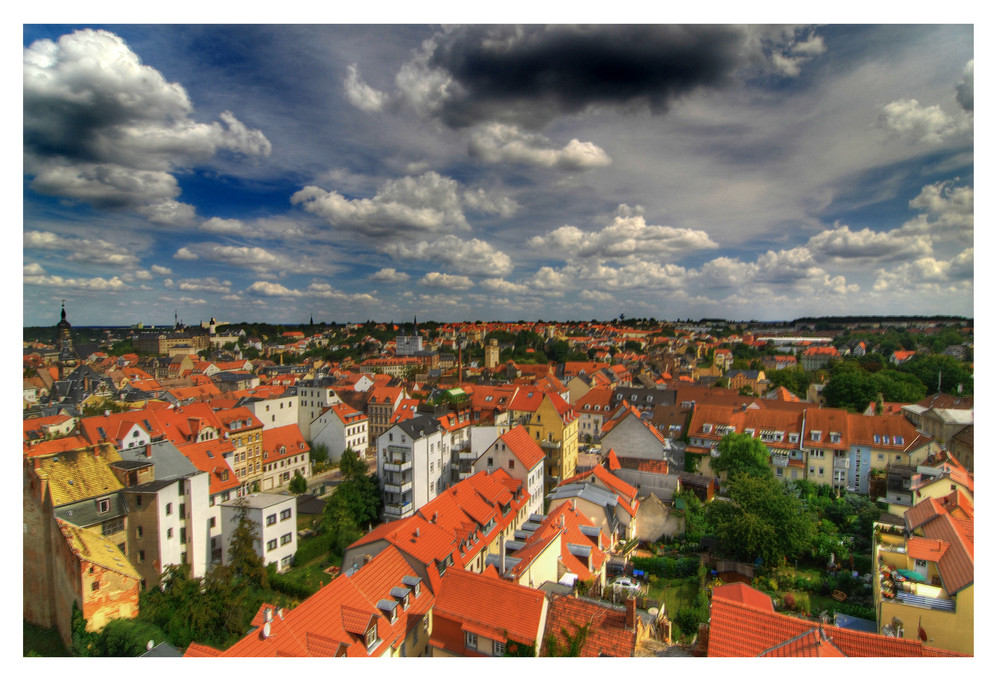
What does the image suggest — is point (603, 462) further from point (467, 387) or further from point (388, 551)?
point (467, 387)

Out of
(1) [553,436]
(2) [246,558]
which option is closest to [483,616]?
(2) [246,558]

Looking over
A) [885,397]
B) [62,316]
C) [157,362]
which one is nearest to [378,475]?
[62,316]

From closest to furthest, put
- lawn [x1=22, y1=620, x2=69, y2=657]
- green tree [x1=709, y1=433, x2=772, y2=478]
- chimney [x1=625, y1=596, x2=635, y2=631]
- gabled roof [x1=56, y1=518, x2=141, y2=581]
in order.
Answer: chimney [x1=625, y1=596, x2=635, y2=631] → lawn [x1=22, y1=620, x2=69, y2=657] → gabled roof [x1=56, y1=518, x2=141, y2=581] → green tree [x1=709, y1=433, x2=772, y2=478]

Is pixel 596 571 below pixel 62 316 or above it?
below

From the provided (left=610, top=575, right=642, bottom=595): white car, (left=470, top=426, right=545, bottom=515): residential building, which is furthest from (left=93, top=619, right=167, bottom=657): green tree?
(left=470, top=426, right=545, bottom=515): residential building

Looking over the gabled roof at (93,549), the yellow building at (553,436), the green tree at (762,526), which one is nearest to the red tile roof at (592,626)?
the green tree at (762,526)

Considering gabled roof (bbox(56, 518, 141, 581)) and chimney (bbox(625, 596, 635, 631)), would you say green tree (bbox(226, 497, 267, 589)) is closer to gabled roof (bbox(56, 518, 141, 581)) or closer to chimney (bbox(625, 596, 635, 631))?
gabled roof (bbox(56, 518, 141, 581))

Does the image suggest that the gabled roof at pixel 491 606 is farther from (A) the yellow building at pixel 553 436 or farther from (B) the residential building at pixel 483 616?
(A) the yellow building at pixel 553 436
